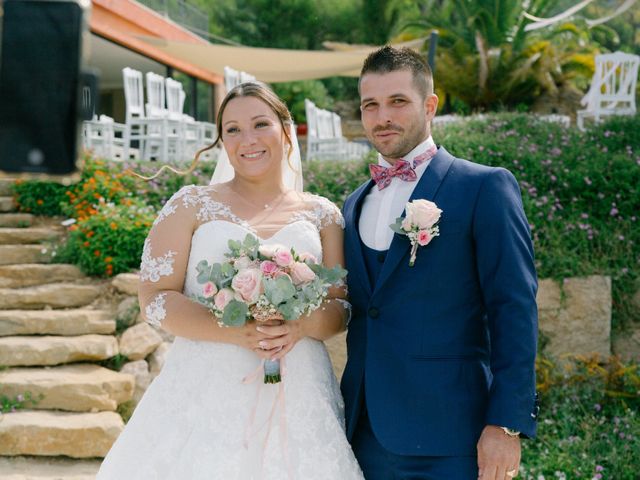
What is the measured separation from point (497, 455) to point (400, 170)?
43.6 inches

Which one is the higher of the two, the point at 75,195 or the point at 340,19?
the point at 340,19

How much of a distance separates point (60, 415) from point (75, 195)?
11.0 feet

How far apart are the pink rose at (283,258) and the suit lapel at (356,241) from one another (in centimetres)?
32

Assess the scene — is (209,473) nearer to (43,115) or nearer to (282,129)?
(282,129)

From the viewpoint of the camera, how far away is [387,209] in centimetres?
294

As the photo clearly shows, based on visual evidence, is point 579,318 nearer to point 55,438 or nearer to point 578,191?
point 578,191

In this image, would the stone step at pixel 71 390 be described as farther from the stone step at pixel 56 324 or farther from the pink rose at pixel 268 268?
the pink rose at pixel 268 268

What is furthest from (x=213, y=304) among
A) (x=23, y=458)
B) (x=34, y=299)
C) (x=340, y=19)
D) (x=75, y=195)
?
(x=340, y=19)

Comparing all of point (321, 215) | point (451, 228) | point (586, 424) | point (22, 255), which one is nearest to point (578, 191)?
point (586, 424)

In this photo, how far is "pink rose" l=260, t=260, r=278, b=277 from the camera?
266 centimetres

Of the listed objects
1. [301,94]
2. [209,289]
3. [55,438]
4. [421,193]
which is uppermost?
[301,94]

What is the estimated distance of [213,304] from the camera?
2.72 m

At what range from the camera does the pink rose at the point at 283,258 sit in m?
2.68

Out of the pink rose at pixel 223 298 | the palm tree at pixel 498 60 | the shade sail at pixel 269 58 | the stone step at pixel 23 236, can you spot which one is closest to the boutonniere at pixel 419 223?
the pink rose at pixel 223 298
